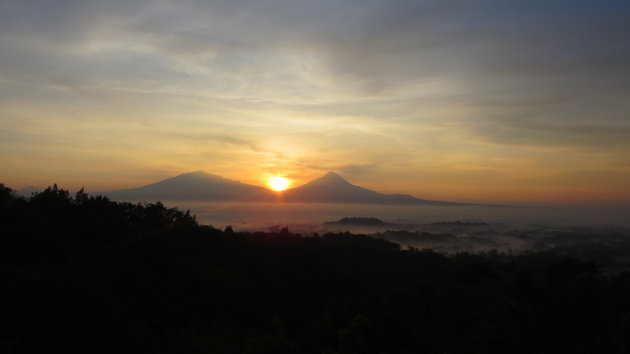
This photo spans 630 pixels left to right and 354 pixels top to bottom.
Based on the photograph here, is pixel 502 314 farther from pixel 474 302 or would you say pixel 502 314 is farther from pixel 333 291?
pixel 333 291

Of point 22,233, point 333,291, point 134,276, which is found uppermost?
point 22,233

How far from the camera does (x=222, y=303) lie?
628 inches

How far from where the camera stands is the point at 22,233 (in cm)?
1641

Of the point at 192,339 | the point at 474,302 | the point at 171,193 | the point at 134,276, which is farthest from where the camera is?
the point at 171,193

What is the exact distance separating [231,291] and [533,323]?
34.4 feet

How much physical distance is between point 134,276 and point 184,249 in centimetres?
499

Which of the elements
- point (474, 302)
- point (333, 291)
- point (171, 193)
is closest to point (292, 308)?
point (333, 291)

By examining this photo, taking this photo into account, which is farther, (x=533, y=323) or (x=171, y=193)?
(x=171, y=193)

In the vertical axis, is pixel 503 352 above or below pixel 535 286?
below

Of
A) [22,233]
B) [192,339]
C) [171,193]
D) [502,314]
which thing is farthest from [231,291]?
[171,193]

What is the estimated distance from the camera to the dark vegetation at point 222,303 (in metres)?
11.1

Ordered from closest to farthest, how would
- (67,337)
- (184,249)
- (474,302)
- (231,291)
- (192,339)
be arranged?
(67,337), (192,339), (231,291), (474,302), (184,249)

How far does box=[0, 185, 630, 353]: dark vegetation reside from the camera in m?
11.1

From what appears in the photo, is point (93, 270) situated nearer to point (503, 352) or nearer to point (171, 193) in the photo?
point (503, 352)
